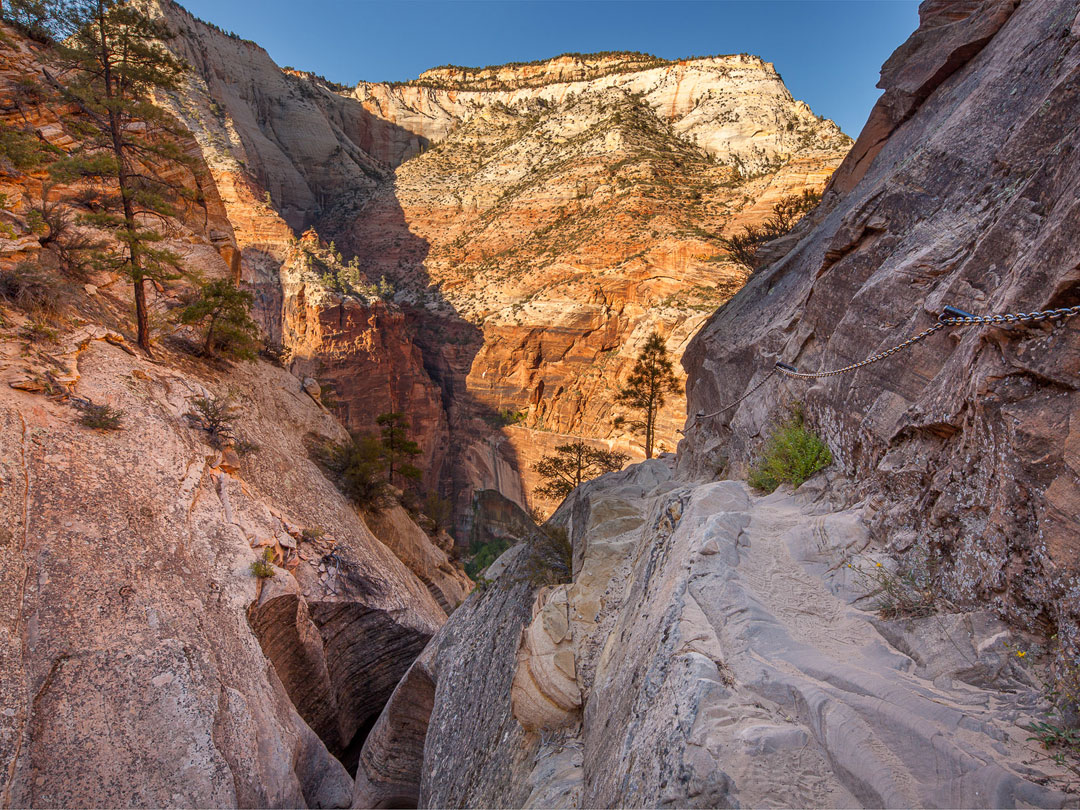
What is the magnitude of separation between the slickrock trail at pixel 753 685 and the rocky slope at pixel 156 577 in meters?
4.06

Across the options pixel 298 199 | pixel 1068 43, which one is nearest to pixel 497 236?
pixel 298 199

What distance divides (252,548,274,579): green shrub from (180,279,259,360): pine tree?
6.54m

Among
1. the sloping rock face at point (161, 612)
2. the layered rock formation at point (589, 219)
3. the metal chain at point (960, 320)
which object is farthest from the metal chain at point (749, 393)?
the layered rock formation at point (589, 219)

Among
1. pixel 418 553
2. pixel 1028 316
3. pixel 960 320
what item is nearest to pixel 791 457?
pixel 960 320

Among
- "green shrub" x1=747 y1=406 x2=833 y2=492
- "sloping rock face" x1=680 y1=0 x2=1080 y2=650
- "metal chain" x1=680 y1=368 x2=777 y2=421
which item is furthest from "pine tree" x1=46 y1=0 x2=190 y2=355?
"sloping rock face" x1=680 y1=0 x2=1080 y2=650

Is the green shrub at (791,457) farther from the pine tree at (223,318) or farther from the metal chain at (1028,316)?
the pine tree at (223,318)

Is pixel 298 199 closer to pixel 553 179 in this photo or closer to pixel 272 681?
pixel 553 179

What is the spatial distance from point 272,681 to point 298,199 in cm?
6201

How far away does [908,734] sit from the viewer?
2.48 m

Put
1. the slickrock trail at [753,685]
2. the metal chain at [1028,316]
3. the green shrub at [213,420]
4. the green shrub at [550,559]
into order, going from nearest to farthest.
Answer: the slickrock trail at [753,685] → the metal chain at [1028,316] → the green shrub at [550,559] → the green shrub at [213,420]

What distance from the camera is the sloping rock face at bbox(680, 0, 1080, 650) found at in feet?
9.50

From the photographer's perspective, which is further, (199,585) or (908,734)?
(199,585)

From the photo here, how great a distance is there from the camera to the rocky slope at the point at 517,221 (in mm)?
36438

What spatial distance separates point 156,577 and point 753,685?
8.84 meters
